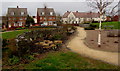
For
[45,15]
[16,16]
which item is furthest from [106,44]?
[16,16]

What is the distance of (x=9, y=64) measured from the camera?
6.00 metres

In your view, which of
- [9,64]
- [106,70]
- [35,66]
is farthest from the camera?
[9,64]

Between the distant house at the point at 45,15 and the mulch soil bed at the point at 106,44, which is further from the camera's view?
the distant house at the point at 45,15

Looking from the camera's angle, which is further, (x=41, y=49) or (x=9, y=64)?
(x=41, y=49)

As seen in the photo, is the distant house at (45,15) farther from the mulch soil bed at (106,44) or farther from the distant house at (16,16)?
the mulch soil bed at (106,44)

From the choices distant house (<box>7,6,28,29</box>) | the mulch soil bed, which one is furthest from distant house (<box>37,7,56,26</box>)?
the mulch soil bed

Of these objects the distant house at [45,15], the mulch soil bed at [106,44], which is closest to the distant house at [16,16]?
the distant house at [45,15]

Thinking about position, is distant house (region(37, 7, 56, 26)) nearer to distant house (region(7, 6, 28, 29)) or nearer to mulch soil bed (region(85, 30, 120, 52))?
distant house (region(7, 6, 28, 29))

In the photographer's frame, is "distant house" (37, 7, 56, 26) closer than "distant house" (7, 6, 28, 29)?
No

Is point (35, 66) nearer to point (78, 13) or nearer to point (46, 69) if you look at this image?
point (46, 69)

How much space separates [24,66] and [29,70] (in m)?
0.59

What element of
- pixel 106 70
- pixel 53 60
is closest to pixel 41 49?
pixel 53 60

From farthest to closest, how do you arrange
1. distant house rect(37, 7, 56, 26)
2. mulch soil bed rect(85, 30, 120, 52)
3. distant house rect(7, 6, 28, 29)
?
1. distant house rect(37, 7, 56, 26)
2. distant house rect(7, 6, 28, 29)
3. mulch soil bed rect(85, 30, 120, 52)

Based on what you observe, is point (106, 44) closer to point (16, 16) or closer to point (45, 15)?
point (45, 15)
